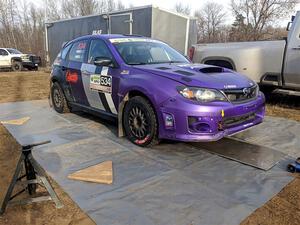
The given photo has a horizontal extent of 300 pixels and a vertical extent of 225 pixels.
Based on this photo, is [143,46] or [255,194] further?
[143,46]

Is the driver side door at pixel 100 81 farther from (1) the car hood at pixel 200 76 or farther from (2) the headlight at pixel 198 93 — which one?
(2) the headlight at pixel 198 93

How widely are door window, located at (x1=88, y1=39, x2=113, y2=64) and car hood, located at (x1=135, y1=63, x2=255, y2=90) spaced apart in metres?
0.79

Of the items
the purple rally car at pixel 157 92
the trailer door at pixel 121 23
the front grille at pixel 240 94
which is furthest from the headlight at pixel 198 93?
the trailer door at pixel 121 23

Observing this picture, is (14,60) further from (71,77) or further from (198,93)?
(198,93)

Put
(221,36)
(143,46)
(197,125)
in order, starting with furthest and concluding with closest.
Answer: (221,36) < (143,46) < (197,125)

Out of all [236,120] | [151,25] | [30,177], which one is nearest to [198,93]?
[236,120]

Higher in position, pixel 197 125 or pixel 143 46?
pixel 143 46

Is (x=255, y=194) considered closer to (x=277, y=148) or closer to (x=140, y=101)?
(x=277, y=148)

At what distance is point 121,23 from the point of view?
11.7 meters

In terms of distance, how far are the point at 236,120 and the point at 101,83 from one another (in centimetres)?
226

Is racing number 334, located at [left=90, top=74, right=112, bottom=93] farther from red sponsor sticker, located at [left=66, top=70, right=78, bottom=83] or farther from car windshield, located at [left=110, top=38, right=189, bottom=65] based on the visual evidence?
red sponsor sticker, located at [left=66, top=70, right=78, bottom=83]

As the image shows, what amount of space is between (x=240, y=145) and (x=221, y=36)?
42.4 m

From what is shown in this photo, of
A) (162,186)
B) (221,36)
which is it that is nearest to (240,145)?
(162,186)

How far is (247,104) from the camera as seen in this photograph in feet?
13.9
